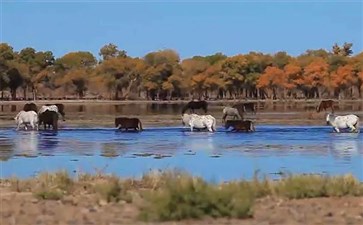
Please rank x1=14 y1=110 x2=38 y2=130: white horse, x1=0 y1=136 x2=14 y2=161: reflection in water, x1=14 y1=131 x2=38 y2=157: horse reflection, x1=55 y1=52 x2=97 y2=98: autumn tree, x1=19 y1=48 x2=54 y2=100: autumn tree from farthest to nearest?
x1=55 y1=52 x2=97 y2=98: autumn tree
x1=19 y1=48 x2=54 y2=100: autumn tree
x1=14 y1=110 x2=38 y2=130: white horse
x1=14 y1=131 x2=38 y2=157: horse reflection
x1=0 y1=136 x2=14 y2=161: reflection in water

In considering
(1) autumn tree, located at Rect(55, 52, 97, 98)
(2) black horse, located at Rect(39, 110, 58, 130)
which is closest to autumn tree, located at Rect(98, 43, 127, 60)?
(1) autumn tree, located at Rect(55, 52, 97, 98)

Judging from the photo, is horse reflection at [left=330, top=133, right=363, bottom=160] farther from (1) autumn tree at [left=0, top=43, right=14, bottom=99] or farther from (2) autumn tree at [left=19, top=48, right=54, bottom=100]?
(2) autumn tree at [left=19, top=48, right=54, bottom=100]

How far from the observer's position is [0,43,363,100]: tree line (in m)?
110

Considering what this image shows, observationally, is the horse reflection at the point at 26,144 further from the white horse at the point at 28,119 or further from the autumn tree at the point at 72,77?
the autumn tree at the point at 72,77

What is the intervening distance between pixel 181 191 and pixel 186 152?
38.1ft

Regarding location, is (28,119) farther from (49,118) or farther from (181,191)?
(181,191)

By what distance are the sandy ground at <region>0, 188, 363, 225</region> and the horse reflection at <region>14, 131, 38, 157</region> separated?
9743mm

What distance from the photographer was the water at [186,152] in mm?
17719

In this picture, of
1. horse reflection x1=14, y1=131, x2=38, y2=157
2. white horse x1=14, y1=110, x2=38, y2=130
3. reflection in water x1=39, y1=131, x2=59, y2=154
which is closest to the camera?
horse reflection x1=14, y1=131, x2=38, y2=157

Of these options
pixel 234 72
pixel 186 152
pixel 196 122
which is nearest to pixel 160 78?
pixel 234 72

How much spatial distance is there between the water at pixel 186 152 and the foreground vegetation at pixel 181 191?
91.7 inches

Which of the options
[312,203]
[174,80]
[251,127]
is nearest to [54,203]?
[312,203]

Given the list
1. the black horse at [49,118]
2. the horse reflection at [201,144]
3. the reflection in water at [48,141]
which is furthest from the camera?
the black horse at [49,118]

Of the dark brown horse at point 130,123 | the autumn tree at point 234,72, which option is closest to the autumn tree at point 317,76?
the autumn tree at point 234,72
